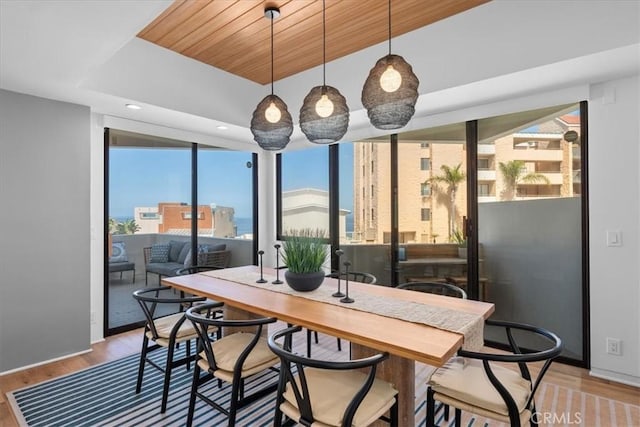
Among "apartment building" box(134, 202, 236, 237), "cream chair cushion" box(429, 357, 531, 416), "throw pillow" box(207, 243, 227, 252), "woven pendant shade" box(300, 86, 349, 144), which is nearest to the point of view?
"cream chair cushion" box(429, 357, 531, 416)

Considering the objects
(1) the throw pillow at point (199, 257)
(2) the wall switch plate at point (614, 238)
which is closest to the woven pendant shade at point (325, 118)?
(2) the wall switch plate at point (614, 238)

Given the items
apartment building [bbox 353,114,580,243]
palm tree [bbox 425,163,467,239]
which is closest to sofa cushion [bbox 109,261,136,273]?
apartment building [bbox 353,114,580,243]

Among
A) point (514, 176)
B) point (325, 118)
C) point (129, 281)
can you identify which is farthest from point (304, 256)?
point (129, 281)

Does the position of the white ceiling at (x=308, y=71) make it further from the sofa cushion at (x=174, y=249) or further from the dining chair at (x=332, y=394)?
the dining chair at (x=332, y=394)

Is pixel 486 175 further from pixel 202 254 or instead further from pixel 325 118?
pixel 202 254

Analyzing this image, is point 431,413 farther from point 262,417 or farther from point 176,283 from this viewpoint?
point 176,283

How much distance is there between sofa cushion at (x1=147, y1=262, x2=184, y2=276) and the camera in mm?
4084

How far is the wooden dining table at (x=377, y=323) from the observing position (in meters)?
1.48

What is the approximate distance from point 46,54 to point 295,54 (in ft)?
6.63

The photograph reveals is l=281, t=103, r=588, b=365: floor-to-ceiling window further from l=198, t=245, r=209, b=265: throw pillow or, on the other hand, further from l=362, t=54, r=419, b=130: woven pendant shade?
l=198, t=245, r=209, b=265: throw pillow

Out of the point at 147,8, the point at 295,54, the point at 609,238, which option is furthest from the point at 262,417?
the point at 295,54

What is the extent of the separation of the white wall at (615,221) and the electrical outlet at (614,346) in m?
0.02

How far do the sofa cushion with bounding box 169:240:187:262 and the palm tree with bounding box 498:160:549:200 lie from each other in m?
3.74

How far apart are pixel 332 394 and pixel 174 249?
330cm
